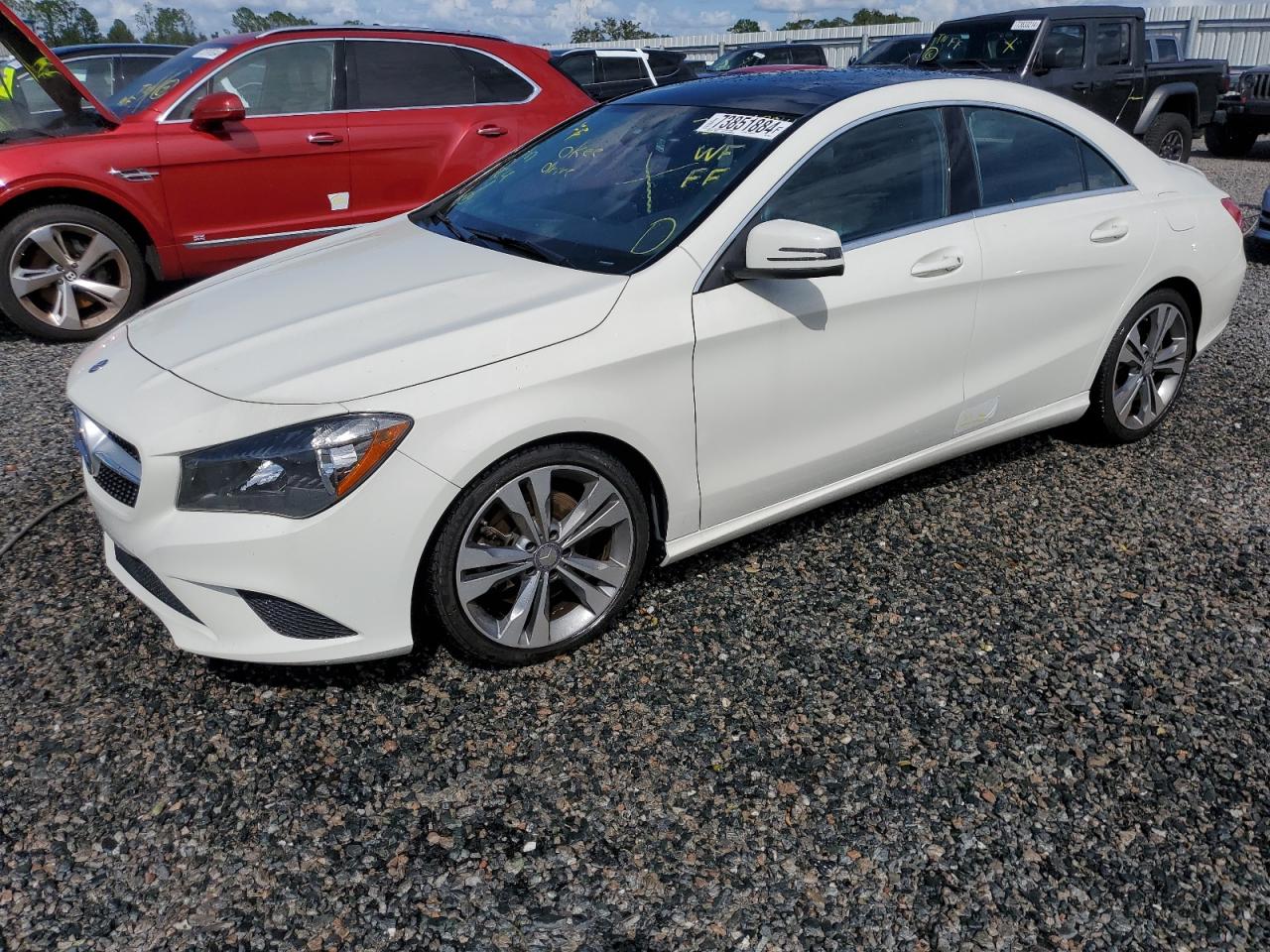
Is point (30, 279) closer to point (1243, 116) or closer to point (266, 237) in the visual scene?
point (266, 237)

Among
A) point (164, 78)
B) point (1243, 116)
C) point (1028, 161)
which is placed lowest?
point (1243, 116)

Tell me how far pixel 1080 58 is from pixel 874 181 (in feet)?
30.4

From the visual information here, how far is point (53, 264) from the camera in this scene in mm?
6035

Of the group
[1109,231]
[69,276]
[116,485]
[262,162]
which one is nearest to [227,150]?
[262,162]

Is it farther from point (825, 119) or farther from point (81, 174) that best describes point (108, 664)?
point (81, 174)

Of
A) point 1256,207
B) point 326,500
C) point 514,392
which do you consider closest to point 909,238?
point 514,392

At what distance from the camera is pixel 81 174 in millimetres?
5918

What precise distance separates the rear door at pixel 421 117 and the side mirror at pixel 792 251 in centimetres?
445

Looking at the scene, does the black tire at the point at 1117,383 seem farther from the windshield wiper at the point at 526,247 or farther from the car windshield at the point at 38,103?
the car windshield at the point at 38,103

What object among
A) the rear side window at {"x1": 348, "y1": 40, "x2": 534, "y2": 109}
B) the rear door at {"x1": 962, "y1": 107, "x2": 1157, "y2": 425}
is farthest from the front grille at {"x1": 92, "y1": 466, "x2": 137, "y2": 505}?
the rear side window at {"x1": 348, "y1": 40, "x2": 534, "y2": 109}

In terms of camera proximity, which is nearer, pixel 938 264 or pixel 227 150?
pixel 938 264

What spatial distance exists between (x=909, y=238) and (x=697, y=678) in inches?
63.9

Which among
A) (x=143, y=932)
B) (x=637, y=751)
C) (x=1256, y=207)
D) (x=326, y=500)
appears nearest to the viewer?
(x=143, y=932)

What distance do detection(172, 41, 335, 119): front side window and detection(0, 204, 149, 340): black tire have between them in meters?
→ 1.09
